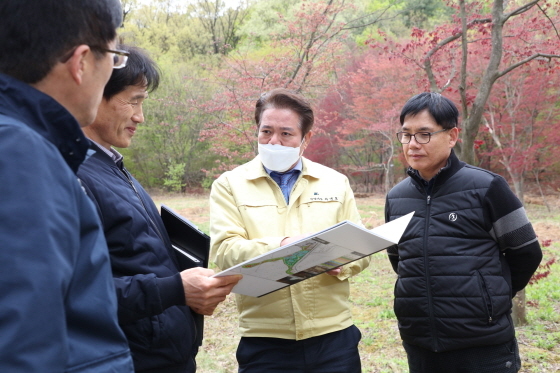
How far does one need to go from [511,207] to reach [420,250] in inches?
19.4

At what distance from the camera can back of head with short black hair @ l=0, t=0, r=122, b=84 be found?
38.9 inches

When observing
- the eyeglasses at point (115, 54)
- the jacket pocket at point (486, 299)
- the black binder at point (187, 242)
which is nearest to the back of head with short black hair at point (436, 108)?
the jacket pocket at point (486, 299)

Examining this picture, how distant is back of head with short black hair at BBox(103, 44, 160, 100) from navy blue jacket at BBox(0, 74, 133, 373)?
38.9 inches

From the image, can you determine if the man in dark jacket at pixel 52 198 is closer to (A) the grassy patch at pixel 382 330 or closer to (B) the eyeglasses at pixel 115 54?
(B) the eyeglasses at pixel 115 54

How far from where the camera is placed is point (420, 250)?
2.49 metres

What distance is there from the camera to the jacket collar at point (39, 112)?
3.19 feet

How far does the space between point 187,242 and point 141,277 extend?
1.43ft

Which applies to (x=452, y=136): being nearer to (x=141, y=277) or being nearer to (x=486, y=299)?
(x=486, y=299)

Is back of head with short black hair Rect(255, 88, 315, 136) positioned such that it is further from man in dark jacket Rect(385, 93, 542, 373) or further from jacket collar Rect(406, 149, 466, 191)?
jacket collar Rect(406, 149, 466, 191)

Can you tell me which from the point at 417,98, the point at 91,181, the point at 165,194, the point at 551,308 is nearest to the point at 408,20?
the point at 165,194

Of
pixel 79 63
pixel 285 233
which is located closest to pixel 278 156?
pixel 285 233

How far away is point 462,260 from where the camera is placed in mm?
2389

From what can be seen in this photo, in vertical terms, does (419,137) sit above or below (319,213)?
above

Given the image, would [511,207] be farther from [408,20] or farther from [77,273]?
[408,20]
